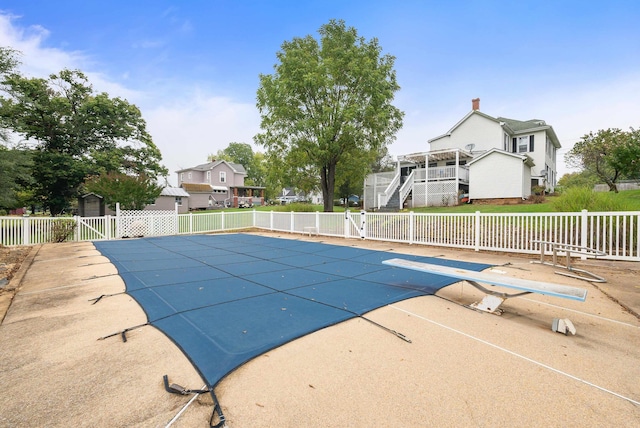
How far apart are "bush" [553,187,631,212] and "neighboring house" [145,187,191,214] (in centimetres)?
3139

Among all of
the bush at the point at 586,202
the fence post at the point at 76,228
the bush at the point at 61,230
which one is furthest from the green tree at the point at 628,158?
the bush at the point at 61,230

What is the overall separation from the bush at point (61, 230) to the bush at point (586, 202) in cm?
1758

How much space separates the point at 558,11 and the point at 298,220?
1308 centimetres

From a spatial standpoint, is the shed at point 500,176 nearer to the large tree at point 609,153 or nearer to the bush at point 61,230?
the large tree at point 609,153

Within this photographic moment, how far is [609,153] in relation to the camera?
18.9 m

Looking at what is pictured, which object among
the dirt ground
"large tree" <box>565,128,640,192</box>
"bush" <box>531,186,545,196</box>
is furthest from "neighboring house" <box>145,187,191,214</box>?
"large tree" <box>565,128,640,192</box>

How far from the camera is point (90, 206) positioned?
878 inches

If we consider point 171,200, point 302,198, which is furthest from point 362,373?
point 302,198

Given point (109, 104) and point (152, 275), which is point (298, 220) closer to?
point (152, 275)

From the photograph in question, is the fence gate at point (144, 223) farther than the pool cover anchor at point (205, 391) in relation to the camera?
Yes

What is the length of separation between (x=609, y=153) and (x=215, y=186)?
128 feet

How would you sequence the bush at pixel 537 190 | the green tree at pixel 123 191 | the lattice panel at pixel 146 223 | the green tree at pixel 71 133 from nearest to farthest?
the lattice panel at pixel 146 223, the green tree at pixel 123 191, the bush at pixel 537 190, the green tree at pixel 71 133

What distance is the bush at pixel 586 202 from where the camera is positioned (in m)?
7.20

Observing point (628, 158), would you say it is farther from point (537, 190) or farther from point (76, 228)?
point (76, 228)
